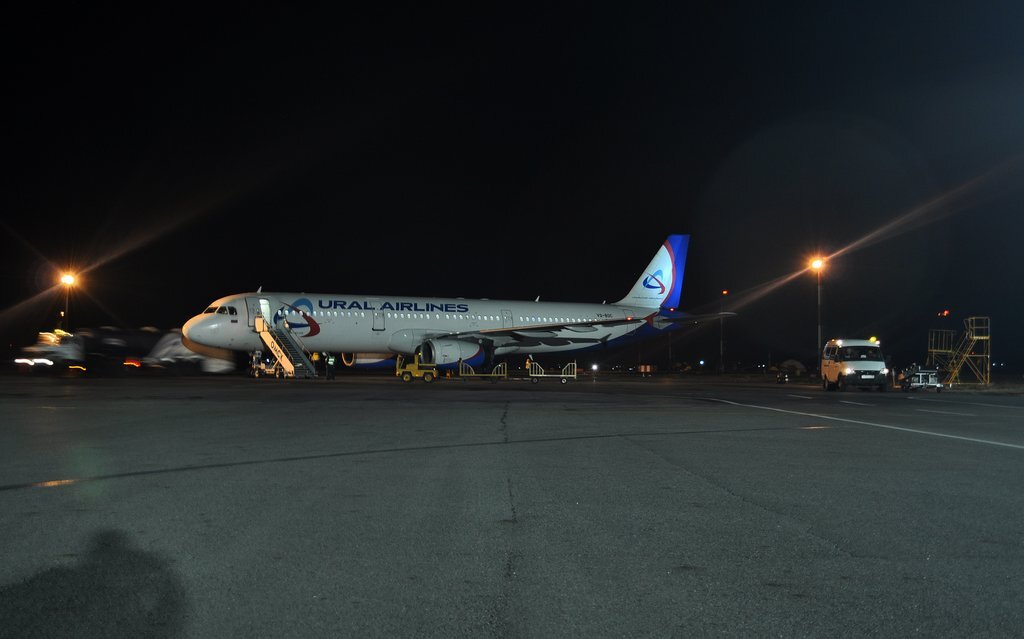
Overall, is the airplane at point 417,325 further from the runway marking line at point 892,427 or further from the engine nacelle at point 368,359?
the runway marking line at point 892,427

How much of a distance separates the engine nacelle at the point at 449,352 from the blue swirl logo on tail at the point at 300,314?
4669 millimetres

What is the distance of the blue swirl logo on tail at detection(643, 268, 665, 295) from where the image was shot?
44.7m

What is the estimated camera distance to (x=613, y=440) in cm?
1186

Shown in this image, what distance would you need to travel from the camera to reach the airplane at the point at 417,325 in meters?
32.7

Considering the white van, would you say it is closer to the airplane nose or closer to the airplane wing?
the airplane wing

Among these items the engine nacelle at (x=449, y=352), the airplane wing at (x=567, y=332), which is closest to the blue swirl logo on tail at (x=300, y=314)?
the engine nacelle at (x=449, y=352)

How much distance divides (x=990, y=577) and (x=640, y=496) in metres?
3.05

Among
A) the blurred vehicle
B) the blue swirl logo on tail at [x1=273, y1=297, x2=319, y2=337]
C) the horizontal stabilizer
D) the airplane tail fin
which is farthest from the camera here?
the airplane tail fin

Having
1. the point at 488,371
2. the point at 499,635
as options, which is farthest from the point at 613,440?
the point at 488,371

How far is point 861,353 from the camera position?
101 ft

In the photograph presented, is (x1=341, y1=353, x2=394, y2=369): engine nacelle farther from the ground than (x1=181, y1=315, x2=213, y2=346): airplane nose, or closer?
closer

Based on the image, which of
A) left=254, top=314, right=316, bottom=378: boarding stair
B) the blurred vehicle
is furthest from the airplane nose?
Answer: the blurred vehicle

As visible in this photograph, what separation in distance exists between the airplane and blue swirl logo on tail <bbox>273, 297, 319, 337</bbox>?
0.04 m

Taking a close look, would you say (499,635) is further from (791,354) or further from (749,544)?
(791,354)
